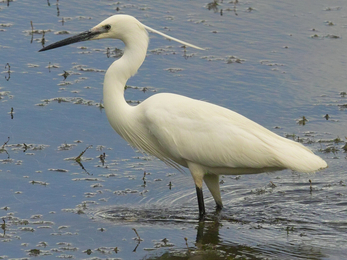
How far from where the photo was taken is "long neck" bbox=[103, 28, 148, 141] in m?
6.77

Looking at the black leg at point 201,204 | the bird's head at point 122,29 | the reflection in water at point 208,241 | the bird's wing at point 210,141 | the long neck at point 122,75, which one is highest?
the bird's head at point 122,29

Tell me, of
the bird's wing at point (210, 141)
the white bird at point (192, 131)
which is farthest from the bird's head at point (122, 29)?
the bird's wing at point (210, 141)

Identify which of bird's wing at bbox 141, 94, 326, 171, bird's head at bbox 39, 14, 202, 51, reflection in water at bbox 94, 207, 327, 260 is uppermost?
bird's head at bbox 39, 14, 202, 51

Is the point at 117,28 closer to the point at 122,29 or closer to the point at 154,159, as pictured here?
the point at 122,29

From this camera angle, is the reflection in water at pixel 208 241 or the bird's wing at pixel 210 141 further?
the bird's wing at pixel 210 141

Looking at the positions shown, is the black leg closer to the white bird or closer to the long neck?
the white bird

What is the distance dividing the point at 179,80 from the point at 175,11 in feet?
9.90

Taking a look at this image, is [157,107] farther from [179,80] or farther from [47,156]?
[179,80]

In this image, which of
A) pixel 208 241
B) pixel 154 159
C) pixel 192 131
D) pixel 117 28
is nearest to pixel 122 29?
pixel 117 28

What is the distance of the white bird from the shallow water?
615 millimetres

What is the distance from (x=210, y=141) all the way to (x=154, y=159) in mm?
1607

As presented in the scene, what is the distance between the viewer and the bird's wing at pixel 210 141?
6.55m

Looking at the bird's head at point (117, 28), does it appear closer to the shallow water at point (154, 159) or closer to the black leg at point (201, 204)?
the shallow water at point (154, 159)

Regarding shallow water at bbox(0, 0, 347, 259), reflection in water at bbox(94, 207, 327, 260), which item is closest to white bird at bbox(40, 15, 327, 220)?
reflection in water at bbox(94, 207, 327, 260)
